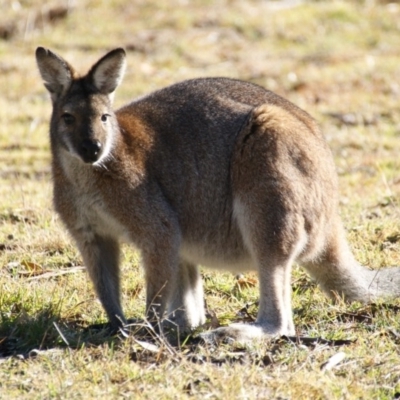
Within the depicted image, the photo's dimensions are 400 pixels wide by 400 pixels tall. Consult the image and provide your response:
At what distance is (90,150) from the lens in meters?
4.84

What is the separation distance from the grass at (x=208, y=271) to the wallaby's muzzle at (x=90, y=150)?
0.86m

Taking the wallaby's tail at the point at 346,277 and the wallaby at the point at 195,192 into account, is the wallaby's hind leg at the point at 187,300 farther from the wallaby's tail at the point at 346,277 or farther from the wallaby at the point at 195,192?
the wallaby's tail at the point at 346,277

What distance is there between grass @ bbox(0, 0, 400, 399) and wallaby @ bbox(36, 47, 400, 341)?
0.23 m

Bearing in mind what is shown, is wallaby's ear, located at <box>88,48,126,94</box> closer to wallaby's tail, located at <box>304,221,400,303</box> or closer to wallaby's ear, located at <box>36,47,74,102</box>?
wallaby's ear, located at <box>36,47,74,102</box>

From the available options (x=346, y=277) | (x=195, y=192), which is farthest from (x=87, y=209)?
(x=346, y=277)

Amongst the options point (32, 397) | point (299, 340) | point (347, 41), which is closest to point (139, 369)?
point (32, 397)

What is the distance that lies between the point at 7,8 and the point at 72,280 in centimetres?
982

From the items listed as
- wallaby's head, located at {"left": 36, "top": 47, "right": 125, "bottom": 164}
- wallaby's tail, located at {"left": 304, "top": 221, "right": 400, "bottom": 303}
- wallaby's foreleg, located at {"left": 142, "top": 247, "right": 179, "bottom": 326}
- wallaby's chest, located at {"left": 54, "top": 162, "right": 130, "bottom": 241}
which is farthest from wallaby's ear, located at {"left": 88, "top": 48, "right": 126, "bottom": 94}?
wallaby's tail, located at {"left": 304, "top": 221, "right": 400, "bottom": 303}

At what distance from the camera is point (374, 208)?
7.22 metres

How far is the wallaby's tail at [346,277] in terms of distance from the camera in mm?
5316

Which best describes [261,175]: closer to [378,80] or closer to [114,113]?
[114,113]

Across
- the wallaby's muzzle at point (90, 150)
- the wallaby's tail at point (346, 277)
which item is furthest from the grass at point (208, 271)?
the wallaby's muzzle at point (90, 150)

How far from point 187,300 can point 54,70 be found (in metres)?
1.51

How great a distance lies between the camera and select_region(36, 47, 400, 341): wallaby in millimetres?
4965
